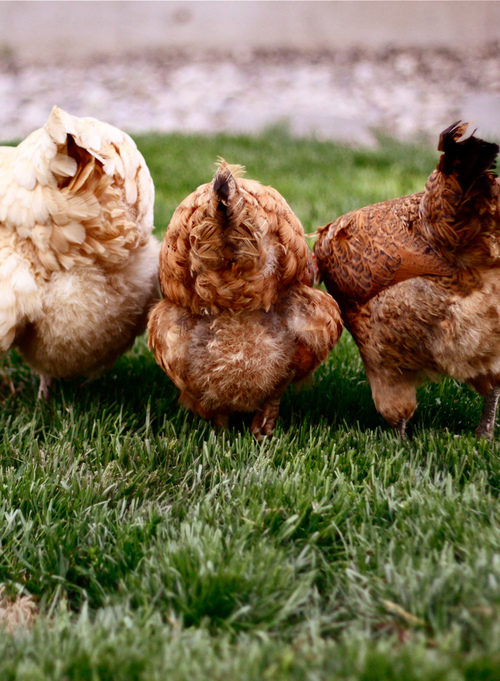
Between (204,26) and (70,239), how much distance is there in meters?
10.9

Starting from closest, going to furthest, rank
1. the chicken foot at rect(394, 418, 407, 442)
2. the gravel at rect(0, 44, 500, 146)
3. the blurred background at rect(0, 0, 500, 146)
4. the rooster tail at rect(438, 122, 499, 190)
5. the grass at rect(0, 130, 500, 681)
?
the grass at rect(0, 130, 500, 681) → the rooster tail at rect(438, 122, 499, 190) → the chicken foot at rect(394, 418, 407, 442) → the gravel at rect(0, 44, 500, 146) → the blurred background at rect(0, 0, 500, 146)

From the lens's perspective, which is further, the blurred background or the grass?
the blurred background

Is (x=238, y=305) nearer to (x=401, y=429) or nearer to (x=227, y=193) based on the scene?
(x=227, y=193)

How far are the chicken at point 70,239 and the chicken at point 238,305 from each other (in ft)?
1.01

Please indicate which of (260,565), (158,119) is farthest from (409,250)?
(158,119)

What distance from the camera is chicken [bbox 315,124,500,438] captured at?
79.3 inches

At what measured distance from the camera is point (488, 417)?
2492 mm

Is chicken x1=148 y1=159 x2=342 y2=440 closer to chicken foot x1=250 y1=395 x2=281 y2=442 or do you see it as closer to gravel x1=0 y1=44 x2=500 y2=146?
chicken foot x1=250 y1=395 x2=281 y2=442

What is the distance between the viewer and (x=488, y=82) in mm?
9891

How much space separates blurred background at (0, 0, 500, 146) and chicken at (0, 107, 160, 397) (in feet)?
21.9

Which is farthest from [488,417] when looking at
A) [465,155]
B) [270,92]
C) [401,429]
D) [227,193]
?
[270,92]

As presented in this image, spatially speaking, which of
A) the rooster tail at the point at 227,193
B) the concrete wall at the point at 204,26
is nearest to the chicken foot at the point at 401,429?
the rooster tail at the point at 227,193

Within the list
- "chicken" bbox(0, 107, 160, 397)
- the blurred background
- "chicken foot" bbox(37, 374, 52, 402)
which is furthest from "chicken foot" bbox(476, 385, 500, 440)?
the blurred background

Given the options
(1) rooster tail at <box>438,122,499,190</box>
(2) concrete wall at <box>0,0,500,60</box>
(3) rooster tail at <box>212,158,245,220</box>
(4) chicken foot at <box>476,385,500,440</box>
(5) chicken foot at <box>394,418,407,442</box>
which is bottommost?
(5) chicken foot at <box>394,418,407,442</box>
